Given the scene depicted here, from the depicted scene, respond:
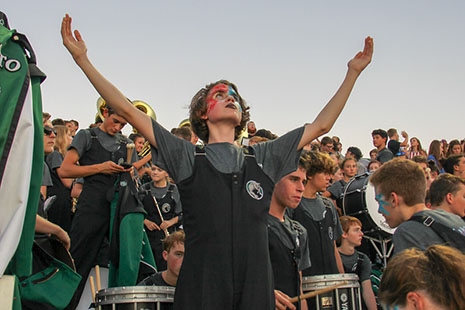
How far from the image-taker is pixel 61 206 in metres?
7.49

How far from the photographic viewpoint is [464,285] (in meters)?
2.22

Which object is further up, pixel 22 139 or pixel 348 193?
pixel 348 193

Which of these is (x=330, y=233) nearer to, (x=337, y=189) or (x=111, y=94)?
(x=111, y=94)

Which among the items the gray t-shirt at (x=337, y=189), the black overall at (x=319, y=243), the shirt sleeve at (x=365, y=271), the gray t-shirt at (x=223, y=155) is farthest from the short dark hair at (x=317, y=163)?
the gray t-shirt at (x=337, y=189)

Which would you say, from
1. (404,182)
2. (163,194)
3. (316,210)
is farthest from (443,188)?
(163,194)

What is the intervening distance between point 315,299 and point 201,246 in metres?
1.80

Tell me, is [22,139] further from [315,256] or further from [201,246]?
[315,256]

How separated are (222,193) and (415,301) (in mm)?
1150

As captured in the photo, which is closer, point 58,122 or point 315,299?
point 315,299

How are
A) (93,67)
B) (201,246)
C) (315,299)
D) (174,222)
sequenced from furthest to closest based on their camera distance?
(174,222)
(315,299)
(93,67)
(201,246)

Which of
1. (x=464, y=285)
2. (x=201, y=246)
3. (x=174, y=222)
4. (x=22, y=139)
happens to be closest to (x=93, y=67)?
(x=22, y=139)

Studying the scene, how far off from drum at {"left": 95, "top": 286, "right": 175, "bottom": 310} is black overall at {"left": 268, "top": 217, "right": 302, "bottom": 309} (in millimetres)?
816

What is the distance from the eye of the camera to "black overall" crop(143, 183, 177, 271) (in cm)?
832

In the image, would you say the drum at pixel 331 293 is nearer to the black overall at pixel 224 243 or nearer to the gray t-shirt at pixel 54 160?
the black overall at pixel 224 243
